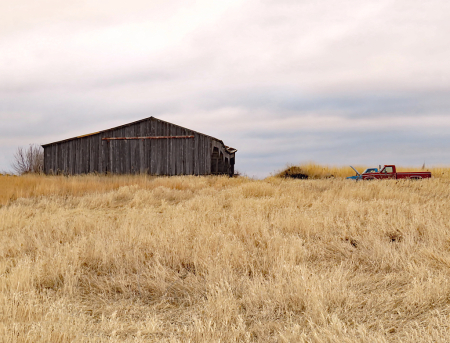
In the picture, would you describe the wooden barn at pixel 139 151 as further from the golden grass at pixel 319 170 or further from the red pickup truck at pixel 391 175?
the red pickup truck at pixel 391 175

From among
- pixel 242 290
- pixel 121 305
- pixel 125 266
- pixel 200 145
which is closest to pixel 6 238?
pixel 125 266

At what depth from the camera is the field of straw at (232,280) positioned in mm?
3379

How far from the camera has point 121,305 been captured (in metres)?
4.21

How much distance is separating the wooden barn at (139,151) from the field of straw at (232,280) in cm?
1624

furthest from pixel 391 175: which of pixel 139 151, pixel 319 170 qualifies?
pixel 139 151

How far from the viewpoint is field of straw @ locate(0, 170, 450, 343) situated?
3379 mm

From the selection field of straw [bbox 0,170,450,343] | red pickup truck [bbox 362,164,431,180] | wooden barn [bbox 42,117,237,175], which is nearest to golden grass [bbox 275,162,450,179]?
wooden barn [bbox 42,117,237,175]

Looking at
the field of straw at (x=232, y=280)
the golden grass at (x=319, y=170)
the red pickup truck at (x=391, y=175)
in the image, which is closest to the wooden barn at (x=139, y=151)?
the golden grass at (x=319, y=170)

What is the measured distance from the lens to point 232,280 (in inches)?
181

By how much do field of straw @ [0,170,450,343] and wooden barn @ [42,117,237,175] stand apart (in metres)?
16.2

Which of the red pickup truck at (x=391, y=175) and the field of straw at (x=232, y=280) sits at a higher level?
the red pickup truck at (x=391, y=175)

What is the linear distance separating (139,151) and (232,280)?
22322mm

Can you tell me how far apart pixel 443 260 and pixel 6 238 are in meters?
7.90

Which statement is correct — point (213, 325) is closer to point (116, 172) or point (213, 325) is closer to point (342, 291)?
point (342, 291)
